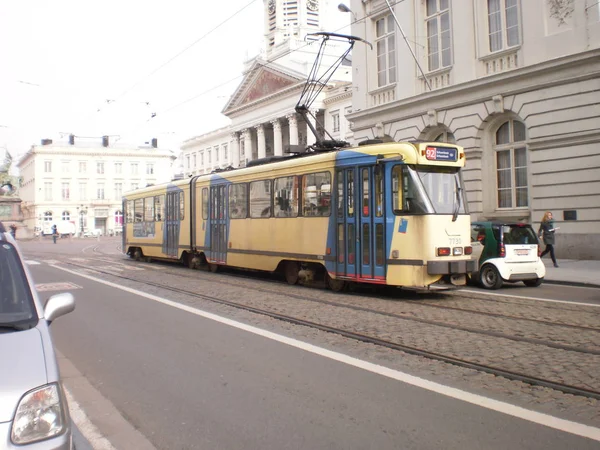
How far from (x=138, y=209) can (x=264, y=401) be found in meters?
19.5

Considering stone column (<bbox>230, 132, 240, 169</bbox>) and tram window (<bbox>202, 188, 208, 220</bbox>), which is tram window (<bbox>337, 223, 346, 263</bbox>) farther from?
stone column (<bbox>230, 132, 240, 169</bbox>)

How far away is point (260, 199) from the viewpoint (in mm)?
15195

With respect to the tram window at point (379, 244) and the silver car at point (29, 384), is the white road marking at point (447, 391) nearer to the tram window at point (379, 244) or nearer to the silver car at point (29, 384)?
the silver car at point (29, 384)

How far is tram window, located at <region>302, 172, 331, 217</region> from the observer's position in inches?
500

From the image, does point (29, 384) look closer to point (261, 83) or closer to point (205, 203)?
point (205, 203)

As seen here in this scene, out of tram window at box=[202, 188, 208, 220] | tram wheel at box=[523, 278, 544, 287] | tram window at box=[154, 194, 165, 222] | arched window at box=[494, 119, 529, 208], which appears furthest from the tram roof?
arched window at box=[494, 119, 529, 208]

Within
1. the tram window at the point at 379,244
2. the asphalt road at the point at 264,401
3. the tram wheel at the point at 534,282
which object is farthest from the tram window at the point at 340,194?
the tram wheel at the point at 534,282

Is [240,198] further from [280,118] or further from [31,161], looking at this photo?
[31,161]

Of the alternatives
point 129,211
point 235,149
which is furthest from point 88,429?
point 235,149

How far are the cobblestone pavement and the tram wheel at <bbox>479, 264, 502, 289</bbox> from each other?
1730 mm

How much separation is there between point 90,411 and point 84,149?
93648mm

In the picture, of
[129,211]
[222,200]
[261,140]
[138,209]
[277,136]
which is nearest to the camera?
[222,200]

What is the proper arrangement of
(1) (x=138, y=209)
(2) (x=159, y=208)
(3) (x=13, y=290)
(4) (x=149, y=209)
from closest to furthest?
(3) (x=13, y=290) → (2) (x=159, y=208) → (4) (x=149, y=209) → (1) (x=138, y=209)

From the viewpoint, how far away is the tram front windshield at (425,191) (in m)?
11.1
